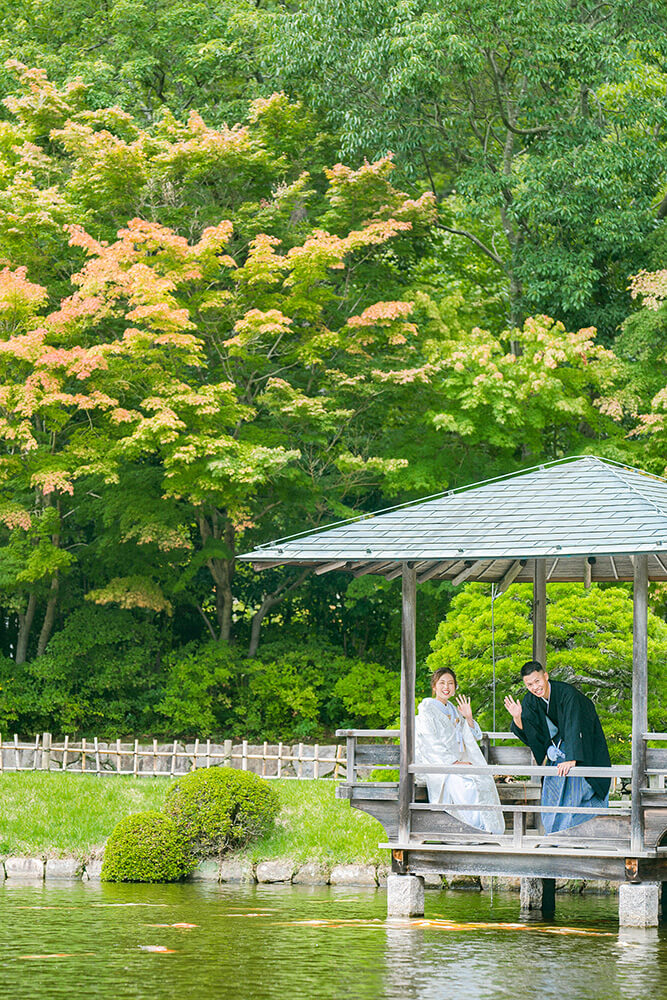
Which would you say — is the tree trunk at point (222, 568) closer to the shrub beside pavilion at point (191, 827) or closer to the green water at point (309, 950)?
the shrub beside pavilion at point (191, 827)

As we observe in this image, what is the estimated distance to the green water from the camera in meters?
8.63

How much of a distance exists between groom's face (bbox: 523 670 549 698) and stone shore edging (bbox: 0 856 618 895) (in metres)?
3.79

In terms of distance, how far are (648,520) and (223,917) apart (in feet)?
16.5

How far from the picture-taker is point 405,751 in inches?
476

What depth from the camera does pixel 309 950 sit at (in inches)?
403

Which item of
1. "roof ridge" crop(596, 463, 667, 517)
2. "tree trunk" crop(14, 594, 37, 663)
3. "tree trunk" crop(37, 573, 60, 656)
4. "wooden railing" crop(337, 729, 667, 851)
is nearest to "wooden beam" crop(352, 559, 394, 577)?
"wooden railing" crop(337, 729, 667, 851)

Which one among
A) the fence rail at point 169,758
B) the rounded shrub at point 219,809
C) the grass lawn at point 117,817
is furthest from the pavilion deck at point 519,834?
the fence rail at point 169,758

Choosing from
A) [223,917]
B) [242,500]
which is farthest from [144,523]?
[223,917]

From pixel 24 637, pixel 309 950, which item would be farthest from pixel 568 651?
pixel 24 637

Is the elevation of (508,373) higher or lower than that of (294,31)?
lower

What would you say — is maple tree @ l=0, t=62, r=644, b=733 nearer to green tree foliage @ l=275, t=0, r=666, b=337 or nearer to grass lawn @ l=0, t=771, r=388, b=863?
green tree foliage @ l=275, t=0, r=666, b=337

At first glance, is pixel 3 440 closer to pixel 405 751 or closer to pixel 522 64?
pixel 522 64

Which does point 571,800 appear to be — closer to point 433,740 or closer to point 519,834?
point 519,834

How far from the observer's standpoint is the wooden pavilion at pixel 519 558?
1144 cm
